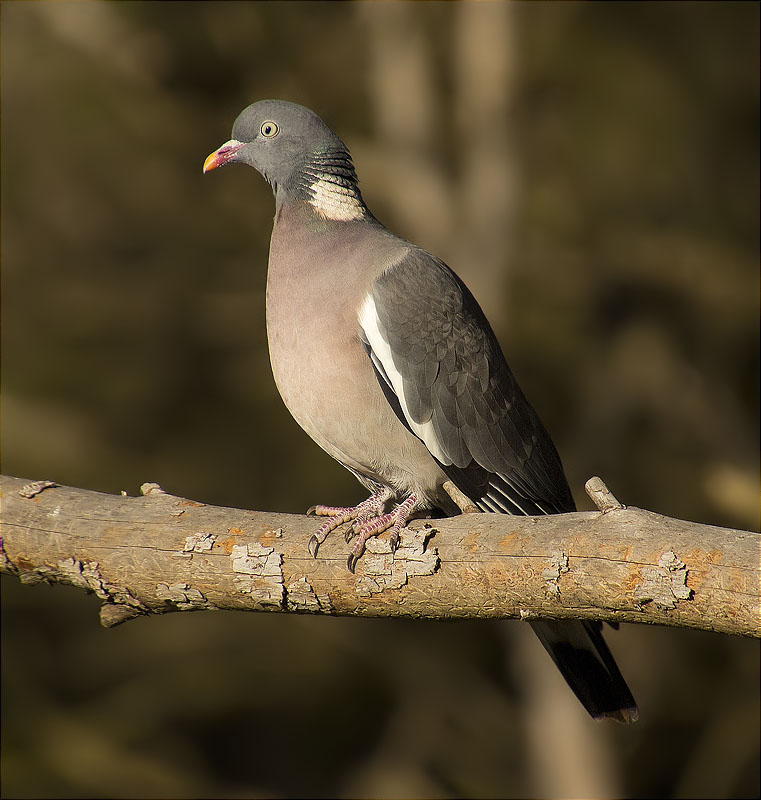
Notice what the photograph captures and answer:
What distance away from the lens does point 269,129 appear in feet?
9.80

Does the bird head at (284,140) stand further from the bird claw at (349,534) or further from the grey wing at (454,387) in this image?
the bird claw at (349,534)

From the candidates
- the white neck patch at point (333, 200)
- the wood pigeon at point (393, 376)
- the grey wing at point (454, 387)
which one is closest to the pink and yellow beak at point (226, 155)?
the wood pigeon at point (393, 376)

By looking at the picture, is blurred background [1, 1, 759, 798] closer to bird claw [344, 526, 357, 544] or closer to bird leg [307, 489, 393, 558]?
bird leg [307, 489, 393, 558]

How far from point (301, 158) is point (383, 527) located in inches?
48.1

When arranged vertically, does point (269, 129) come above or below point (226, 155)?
above

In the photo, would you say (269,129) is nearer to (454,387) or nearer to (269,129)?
(269,129)

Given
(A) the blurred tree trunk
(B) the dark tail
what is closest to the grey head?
(B) the dark tail

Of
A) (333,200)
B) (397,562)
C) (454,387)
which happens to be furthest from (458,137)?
(397,562)

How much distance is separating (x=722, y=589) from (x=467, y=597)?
21.9 inches

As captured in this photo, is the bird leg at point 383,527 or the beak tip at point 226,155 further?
the beak tip at point 226,155

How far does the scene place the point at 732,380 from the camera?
6141 millimetres

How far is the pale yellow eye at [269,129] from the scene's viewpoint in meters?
2.98

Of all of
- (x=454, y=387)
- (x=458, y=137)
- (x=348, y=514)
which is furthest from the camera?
(x=458, y=137)

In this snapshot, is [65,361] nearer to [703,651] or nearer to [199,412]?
[199,412]
